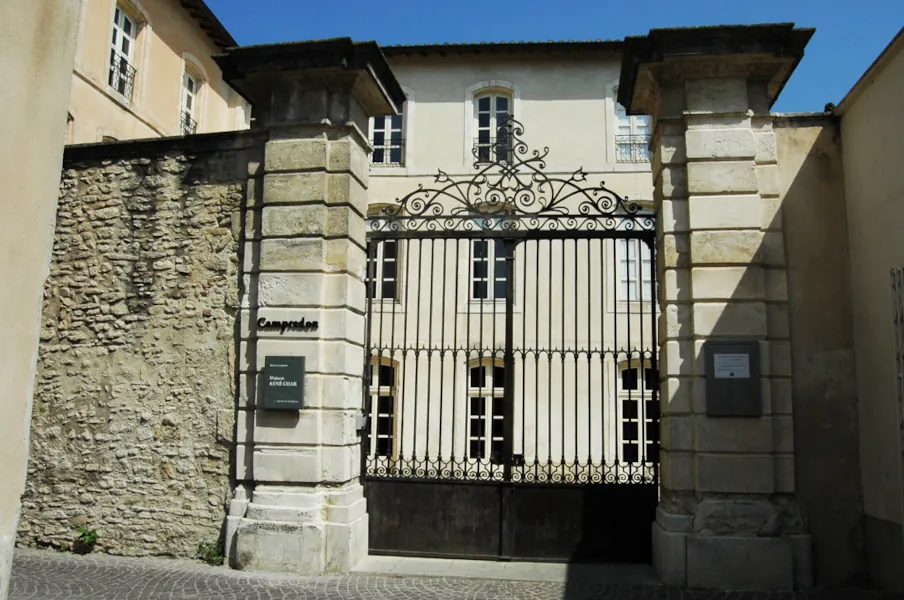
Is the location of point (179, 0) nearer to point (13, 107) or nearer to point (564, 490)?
point (564, 490)

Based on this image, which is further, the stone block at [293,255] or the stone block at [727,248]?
the stone block at [293,255]

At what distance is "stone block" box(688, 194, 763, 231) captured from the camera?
21.1 feet

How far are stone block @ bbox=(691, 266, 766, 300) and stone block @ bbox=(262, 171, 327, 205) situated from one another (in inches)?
128

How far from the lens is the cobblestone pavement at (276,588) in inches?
230

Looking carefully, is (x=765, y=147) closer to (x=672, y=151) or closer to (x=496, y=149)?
(x=672, y=151)

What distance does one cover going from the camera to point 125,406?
712 cm

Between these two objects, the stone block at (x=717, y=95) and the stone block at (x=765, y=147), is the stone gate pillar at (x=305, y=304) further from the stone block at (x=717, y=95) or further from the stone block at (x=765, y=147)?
the stone block at (x=765, y=147)

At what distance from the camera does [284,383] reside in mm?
6656

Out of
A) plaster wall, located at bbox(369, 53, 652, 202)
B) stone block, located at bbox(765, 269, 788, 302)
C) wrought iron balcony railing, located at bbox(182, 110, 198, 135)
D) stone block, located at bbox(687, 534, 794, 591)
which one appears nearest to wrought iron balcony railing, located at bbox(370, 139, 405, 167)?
plaster wall, located at bbox(369, 53, 652, 202)

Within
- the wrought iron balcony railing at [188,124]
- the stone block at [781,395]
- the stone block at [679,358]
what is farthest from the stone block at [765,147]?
the wrought iron balcony railing at [188,124]

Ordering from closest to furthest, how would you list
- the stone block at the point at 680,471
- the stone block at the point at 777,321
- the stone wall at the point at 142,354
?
the stone block at the point at 680,471 → the stone block at the point at 777,321 → the stone wall at the point at 142,354

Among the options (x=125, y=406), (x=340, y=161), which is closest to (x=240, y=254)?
(x=340, y=161)

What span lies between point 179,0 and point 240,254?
10.2 metres

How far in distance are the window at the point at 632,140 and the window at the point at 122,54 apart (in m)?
9.33
